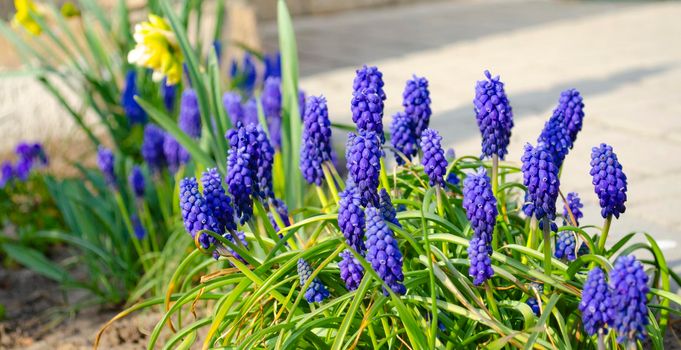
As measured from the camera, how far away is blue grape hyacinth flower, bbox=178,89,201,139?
2920mm

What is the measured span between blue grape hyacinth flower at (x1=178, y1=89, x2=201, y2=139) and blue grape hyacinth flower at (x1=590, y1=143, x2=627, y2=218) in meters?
1.57

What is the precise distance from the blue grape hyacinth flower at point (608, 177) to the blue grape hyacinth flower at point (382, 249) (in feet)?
1.24

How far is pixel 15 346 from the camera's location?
107 inches

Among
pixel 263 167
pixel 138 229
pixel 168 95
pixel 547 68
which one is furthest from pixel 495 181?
pixel 547 68

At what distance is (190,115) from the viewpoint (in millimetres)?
2941

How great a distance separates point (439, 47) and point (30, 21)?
337 cm

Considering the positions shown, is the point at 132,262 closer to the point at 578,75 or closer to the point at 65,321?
the point at 65,321

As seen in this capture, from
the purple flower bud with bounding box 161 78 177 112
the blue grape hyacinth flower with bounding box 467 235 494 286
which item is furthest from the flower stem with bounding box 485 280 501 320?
the purple flower bud with bounding box 161 78 177 112

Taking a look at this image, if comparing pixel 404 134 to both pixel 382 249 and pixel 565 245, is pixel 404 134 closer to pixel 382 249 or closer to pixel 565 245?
pixel 565 245

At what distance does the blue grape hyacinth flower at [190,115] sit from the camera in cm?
292

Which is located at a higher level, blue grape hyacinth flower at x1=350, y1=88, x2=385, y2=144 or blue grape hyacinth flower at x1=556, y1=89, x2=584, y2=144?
blue grape hyacinth flower at x1=350, y1=88, x2=385, y2=144

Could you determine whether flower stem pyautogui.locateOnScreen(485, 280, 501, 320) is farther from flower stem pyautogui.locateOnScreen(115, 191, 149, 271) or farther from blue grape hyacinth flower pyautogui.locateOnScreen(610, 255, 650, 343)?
flower stem pyautogui.locateOnScreen(115, 191, 149, 271)

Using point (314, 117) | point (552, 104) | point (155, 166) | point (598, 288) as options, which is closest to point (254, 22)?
point (552, 104)

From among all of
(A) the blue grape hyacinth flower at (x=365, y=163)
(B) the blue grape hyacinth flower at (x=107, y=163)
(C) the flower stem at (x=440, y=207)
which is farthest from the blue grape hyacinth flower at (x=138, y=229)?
(A) the blue grape hyacinth flower at (x=365, y=163)
